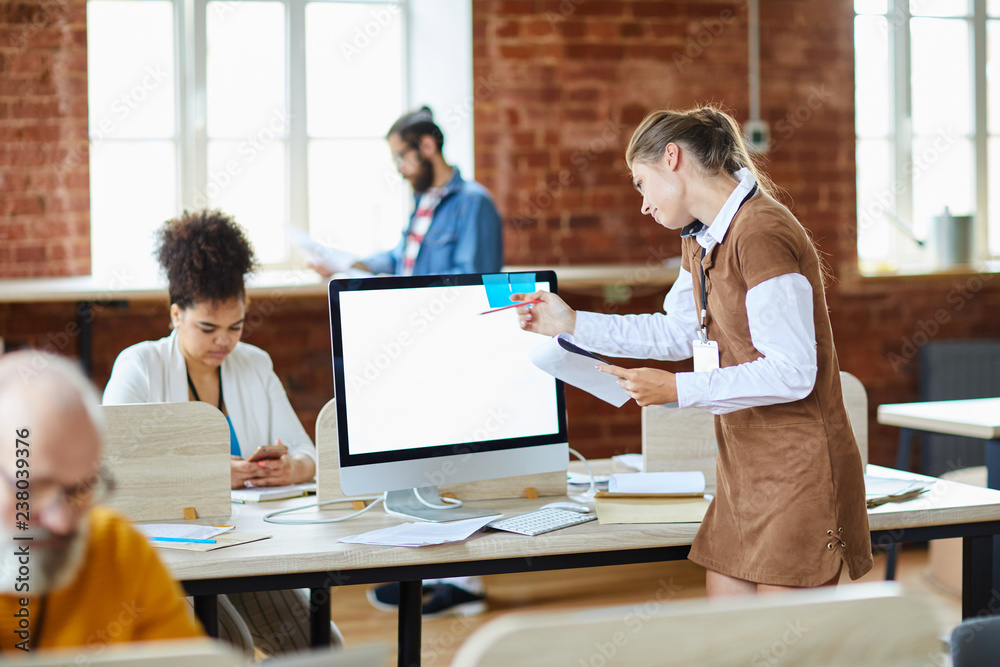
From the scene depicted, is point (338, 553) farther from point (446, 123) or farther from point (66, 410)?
point (446, 123)

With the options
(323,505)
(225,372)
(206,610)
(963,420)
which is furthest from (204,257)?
(963,420)

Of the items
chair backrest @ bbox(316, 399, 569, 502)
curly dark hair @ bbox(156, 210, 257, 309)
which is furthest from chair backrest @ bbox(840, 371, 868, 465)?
curly dark hair @ bbox(156, 210, 257, 309)

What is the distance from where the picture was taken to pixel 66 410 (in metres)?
0.90

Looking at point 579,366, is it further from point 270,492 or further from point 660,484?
point 270,492

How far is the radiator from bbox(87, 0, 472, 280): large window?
2173 millimetres

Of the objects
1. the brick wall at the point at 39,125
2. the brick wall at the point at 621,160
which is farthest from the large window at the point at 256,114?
the brick wall at the point at 621,160

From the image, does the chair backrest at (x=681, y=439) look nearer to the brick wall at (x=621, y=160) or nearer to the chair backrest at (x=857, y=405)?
the chair backrest at (x=857, y=405)

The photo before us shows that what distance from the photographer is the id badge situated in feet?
5.24

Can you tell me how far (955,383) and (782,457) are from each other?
2954mm

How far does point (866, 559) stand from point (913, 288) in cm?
300

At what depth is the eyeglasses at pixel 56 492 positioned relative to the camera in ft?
2.90

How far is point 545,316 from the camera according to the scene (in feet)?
5.94

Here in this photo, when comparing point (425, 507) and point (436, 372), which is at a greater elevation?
point (436, 372)

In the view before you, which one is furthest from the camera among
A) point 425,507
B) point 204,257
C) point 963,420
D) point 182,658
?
point 963,420
